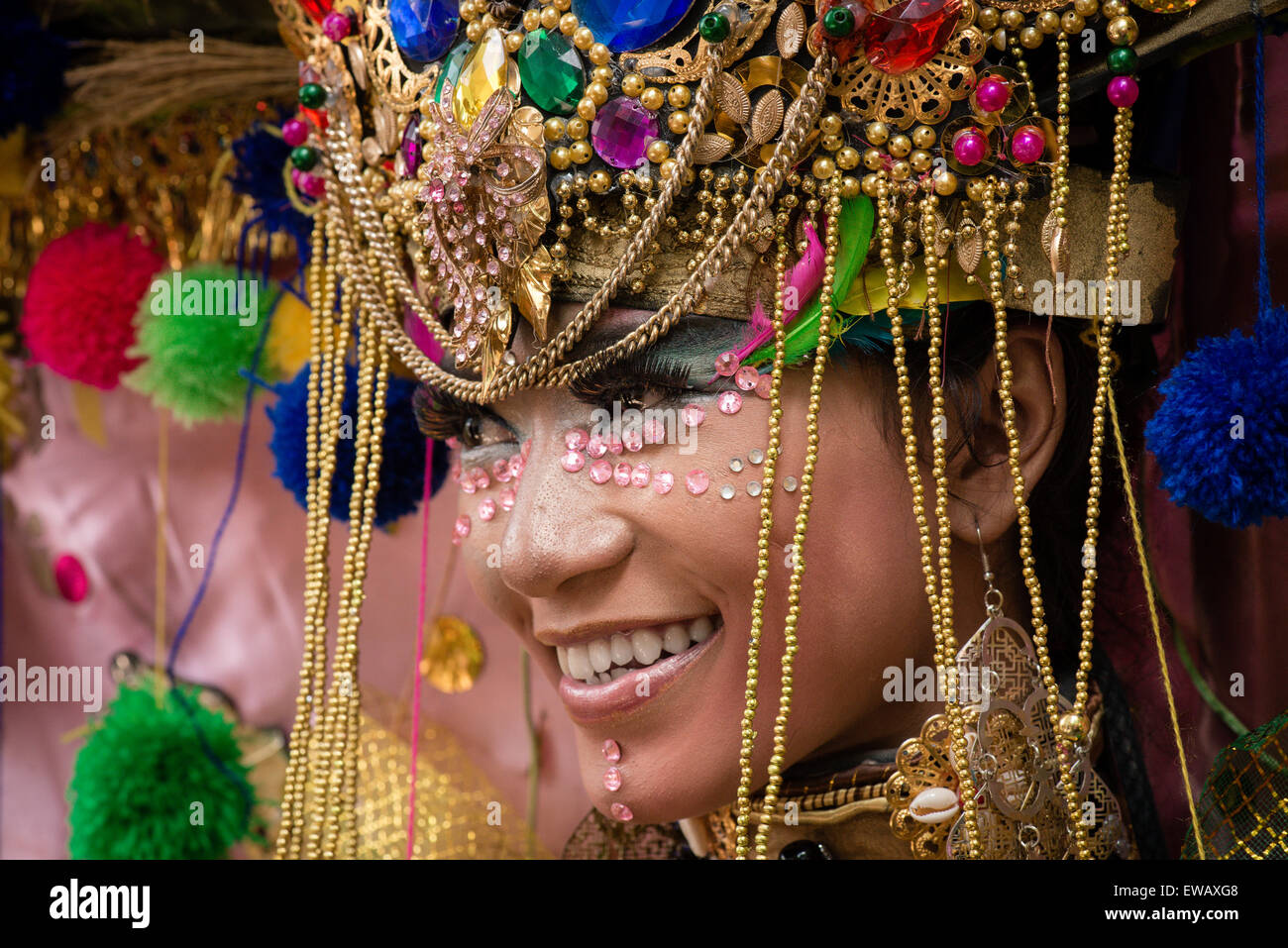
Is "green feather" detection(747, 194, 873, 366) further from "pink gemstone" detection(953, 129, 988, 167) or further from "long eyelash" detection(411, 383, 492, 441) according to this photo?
"long eyelash" detection(411, 383, 492, 441)

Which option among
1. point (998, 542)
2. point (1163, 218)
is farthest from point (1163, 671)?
point (1163, 218)

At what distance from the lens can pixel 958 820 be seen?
1.30 metres

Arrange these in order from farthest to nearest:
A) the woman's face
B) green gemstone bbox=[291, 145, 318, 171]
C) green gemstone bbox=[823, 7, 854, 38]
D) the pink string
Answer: the pink string
green gemstone bbox=[291, 145, 318, 171]
the woman's face
green gemstone bbox=[823, 7, 854, 38]

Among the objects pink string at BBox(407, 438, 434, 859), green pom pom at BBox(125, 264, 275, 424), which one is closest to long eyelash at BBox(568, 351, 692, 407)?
pink string at BBox(407, 438, 434, 859)

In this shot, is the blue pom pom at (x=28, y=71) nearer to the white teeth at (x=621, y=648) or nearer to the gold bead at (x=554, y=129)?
the gold bead at (x=554, y=129)

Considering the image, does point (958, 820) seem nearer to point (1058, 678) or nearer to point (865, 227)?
point (1058, 678)

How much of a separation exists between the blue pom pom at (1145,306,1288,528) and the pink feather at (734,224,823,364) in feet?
1.16

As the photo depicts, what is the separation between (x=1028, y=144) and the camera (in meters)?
1.19

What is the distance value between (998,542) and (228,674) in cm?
138

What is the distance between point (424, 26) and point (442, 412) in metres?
0.41

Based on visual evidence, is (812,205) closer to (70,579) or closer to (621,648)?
(621,648)

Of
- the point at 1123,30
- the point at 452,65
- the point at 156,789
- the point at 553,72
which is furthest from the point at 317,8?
the point at 156,789

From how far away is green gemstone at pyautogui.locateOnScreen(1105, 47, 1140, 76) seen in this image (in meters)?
1.19
